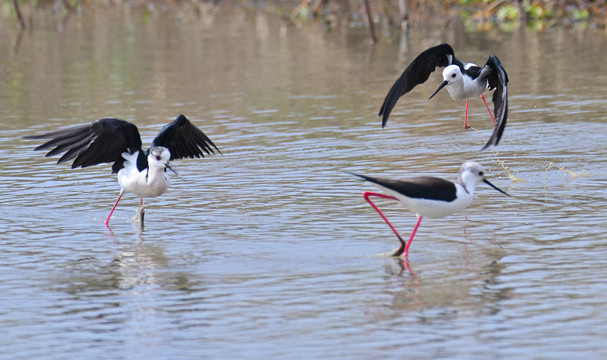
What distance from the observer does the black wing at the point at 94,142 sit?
31.2 feet

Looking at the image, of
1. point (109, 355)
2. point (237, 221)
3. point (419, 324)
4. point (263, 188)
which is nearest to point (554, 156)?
point (263, 188)

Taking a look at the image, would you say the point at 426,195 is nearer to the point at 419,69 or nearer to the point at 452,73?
the point at 419,69

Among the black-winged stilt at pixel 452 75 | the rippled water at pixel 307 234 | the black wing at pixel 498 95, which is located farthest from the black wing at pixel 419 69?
the rippled water at pixel 307 234

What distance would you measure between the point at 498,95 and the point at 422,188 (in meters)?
3.45

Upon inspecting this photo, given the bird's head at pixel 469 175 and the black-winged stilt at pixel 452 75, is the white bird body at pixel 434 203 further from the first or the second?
the black-winged stilt at pixel 452 75

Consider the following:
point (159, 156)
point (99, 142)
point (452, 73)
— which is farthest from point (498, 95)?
point (99, 142)

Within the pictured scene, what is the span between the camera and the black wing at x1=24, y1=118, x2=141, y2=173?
31.2ft

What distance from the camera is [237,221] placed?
30.9ft

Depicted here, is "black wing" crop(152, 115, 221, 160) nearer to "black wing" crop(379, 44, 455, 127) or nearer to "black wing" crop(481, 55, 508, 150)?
"black wing" crop(379, 44, 455, 127)

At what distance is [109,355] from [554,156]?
677cm

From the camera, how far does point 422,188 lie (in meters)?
7.90

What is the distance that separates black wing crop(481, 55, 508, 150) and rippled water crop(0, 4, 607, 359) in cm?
70

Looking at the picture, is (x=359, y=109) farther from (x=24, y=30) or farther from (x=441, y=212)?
(x=24, y=30)

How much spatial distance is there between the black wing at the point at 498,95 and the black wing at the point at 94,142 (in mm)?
3067
